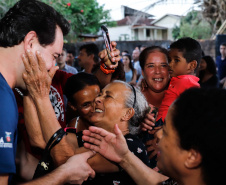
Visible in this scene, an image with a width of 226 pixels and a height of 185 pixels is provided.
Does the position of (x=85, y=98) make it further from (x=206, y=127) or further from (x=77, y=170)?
(x=206, y=127)

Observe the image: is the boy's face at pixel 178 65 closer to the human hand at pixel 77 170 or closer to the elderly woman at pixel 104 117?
the elderly woman at pixel 104 117

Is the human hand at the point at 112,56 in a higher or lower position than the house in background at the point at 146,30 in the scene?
lower

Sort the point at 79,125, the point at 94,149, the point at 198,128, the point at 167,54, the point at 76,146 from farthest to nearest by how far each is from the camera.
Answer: the point at 167,54 < the point at 79,125 < the point at 76,146 < the point at 94,149 < the point at 198,128

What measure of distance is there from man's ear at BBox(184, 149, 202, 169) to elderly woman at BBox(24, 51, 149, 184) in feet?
2.13

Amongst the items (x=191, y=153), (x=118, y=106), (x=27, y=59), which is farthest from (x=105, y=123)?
(x=191, y=153)

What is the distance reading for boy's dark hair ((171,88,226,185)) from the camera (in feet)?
3.52

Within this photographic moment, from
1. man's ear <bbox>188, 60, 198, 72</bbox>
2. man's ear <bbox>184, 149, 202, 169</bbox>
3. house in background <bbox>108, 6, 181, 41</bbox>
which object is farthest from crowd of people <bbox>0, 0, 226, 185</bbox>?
house in background <bbox>108, 6, 181, 41</bbox>

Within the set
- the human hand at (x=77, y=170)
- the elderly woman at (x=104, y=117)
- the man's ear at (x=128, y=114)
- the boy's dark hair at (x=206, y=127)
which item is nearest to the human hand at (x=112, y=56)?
the elderly woman at (x=104, y=117)

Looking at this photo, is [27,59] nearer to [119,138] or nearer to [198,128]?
[119,138]

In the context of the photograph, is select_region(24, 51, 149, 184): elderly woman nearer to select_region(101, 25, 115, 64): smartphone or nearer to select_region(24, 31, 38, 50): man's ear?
select_region(24, 31, 38, 50): man's ear

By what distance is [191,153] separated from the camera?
119 centimetres

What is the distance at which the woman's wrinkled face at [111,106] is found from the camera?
2.05 metres

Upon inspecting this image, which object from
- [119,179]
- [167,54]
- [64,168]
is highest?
[167,54]

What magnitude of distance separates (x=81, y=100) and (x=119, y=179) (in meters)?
1.17
